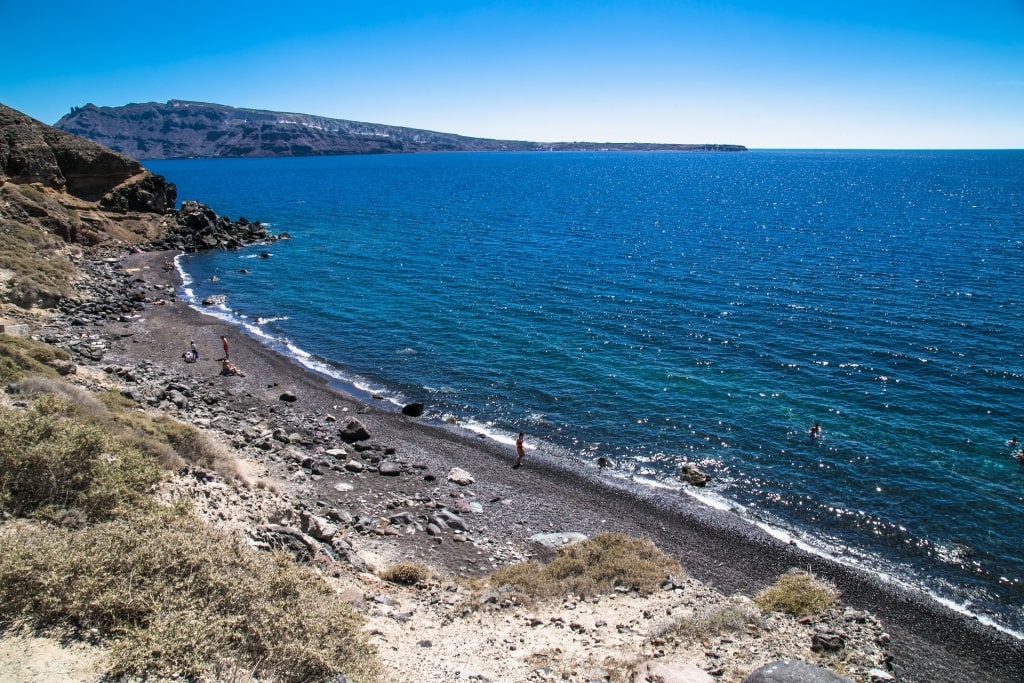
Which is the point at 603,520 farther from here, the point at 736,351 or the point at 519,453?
the point at 736,351

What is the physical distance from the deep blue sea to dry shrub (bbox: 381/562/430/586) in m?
12.2

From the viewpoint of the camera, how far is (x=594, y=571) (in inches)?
735

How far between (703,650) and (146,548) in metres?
12.5

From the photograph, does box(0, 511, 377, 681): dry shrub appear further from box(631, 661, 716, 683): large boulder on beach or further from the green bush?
the green bush

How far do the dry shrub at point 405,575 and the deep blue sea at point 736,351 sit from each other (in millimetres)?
12195

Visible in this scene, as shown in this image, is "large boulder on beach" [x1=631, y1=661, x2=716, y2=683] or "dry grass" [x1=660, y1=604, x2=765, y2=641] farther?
"dry grass" [x1=660, y1=604, x2=765, y2=641]

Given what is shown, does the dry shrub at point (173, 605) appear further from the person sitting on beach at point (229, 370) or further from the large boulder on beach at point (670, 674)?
the person sitting on beach at point (229, 370)

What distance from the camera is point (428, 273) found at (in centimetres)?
6206

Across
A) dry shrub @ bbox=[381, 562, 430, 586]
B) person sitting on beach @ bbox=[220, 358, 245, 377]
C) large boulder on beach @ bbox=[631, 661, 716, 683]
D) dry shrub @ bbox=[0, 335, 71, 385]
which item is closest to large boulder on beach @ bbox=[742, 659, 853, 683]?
large boulder on beach @ bbox=[631, 661, 716, 683]

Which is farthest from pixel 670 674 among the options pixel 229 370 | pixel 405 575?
pixel 229 370

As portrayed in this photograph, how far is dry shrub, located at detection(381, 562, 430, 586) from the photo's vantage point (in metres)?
17.8

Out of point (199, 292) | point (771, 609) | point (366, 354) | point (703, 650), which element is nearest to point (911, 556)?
point (771, 609)

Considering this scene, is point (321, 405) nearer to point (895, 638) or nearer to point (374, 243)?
point (895, 638)

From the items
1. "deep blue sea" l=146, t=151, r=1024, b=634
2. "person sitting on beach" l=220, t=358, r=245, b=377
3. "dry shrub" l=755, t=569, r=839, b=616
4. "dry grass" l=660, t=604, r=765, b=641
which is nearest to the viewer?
"dry grass" l=660, t=604, r=765, b=641
